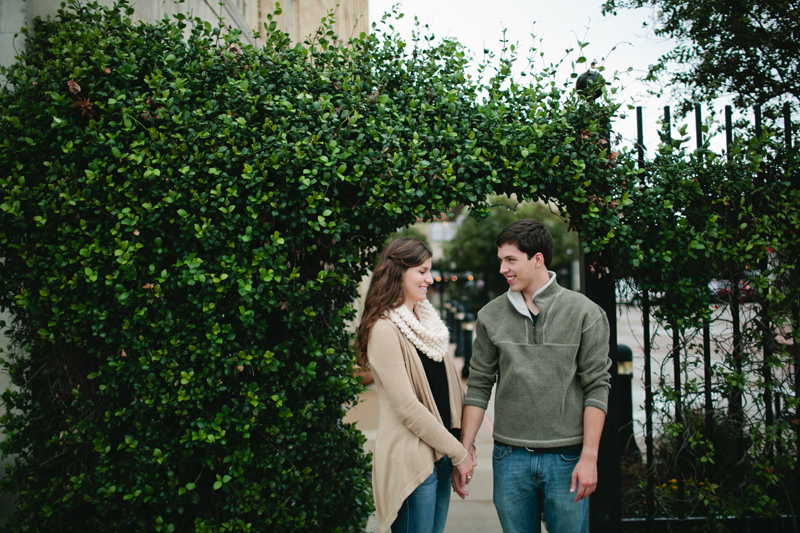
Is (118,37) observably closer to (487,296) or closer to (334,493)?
(334,493)

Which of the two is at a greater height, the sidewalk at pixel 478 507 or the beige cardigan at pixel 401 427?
the beige cardigan at pixel 401 427

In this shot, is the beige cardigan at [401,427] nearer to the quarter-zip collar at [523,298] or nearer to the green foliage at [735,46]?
the quarter-zip collar at [523,298]

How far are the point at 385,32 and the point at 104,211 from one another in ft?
6.52

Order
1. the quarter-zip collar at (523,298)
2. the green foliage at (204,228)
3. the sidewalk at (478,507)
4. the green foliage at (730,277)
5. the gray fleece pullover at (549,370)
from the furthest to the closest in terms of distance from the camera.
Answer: the sidewalk at (478,507) → the green foliage at (730,277) → the green foliage at (204,228) → the quarter-zip collar at (523,298) → the gray fleece pullover at (549,370)

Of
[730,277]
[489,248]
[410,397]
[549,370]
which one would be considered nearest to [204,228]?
[410,397]

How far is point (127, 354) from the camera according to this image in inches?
114

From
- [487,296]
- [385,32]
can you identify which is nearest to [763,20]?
[385,32]

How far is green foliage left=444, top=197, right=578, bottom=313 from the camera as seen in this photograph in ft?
76.0

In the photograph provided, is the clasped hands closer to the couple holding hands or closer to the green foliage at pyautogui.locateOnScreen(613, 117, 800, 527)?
the couple holding hands

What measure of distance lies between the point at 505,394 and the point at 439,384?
32cm

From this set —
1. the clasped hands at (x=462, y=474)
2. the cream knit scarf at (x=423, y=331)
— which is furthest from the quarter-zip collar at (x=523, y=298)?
the clasped hands at (x=462, y=474)

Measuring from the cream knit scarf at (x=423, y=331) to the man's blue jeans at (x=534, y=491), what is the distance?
0.57m

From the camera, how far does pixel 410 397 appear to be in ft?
7.58

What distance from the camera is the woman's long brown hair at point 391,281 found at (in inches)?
97.1
